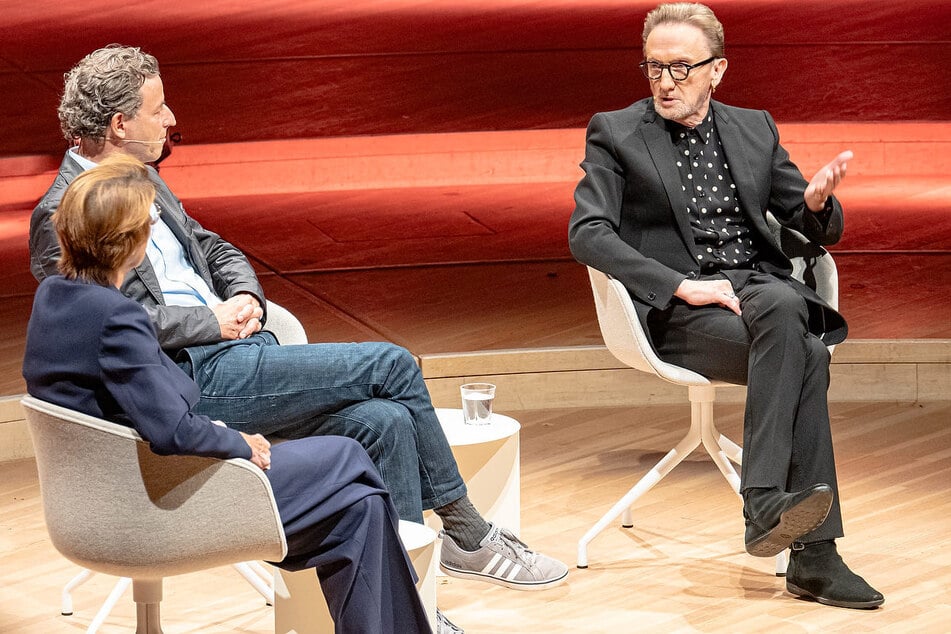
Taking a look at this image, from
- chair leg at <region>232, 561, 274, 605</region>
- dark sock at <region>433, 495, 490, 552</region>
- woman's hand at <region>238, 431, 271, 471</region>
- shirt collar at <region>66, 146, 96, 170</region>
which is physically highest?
shirt collar at <region>66, 146, 96, 170</region>

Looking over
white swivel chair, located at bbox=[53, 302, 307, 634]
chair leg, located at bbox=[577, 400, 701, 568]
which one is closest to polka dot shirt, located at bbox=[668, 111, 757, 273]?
chair leg, located at bbox=[577, 400, 701, 568]

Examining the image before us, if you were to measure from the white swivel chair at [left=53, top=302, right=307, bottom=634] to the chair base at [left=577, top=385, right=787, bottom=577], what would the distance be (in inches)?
30.3

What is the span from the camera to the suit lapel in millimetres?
3438

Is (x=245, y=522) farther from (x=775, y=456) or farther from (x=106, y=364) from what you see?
(x=775, y=456)

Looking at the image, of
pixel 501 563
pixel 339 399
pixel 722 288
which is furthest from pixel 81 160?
pixel 722 288

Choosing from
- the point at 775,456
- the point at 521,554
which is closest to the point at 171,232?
the point at 521,554

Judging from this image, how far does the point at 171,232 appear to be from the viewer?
10.2 feet

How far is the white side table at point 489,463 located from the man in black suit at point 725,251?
17.7 inches

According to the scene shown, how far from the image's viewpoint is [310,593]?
2611 mm

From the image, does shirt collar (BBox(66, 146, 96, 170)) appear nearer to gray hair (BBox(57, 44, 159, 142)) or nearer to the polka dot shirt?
gray hair (BBox(57, 44, 159, 142))

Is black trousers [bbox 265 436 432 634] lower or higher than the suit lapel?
lower

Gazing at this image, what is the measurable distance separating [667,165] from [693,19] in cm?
36

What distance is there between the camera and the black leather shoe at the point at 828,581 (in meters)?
3.04

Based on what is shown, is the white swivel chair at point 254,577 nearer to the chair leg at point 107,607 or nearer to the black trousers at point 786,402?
the chair leg at point 107,607
